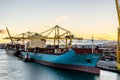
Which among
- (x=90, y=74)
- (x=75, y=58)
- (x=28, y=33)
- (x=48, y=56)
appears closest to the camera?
(x=90, y=74)

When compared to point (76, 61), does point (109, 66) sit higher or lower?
lower

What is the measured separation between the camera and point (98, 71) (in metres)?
49.2

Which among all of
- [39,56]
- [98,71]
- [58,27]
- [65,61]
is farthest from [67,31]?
[98,71]

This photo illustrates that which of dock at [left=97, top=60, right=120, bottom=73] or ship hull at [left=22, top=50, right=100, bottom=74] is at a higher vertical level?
ship hull at [left=22, top=50, right=100, bottom=74]

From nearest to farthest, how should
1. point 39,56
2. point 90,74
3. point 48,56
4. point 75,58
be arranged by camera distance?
point 90,74 < point 75,58 < point 48,56 < point 39,56

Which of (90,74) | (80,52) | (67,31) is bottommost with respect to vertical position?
(90,74)

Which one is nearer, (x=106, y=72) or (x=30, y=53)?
(x=106, y=72)

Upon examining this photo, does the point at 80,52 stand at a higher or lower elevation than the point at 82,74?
higher

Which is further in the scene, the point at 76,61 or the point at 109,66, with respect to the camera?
the point at 109,66

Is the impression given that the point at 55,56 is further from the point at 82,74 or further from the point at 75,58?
the point at 82,74

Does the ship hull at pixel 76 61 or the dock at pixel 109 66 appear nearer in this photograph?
the dock at pixel 109 66

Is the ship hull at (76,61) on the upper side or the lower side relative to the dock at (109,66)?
upper

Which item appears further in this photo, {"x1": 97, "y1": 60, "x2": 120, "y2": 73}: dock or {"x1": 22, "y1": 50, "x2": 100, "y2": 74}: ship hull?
{"x1": 22, "y1": 50, "x2": 100, "y2": 74}: ship hull

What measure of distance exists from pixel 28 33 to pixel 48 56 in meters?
68.1
